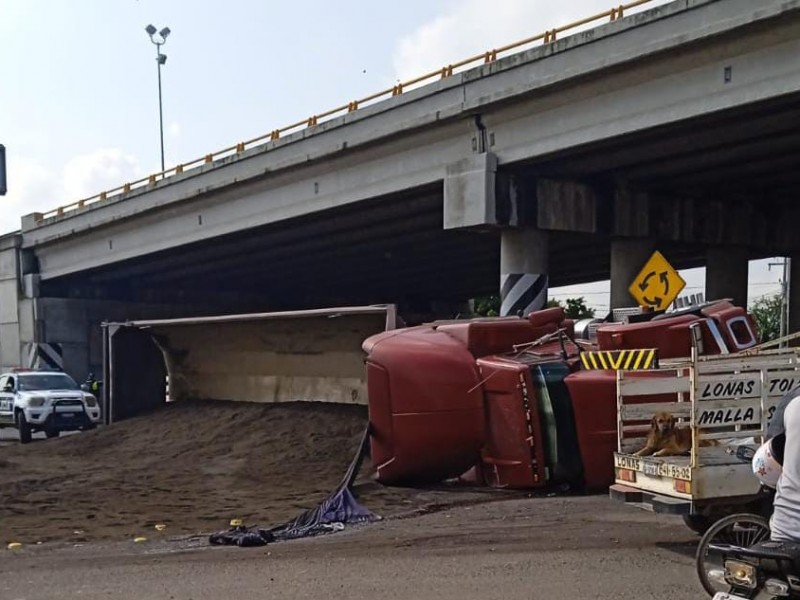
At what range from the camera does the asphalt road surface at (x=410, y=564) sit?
6.57 m

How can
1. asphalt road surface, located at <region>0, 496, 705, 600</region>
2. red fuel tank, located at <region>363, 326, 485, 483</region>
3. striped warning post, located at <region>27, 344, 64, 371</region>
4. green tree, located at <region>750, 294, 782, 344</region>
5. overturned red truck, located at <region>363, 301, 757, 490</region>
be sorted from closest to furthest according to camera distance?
1. asphalt road surface, located at <region>0, 496, 705, 600</region>
2. overturned red truck, located at <region>363, 301, 757, 490</region>
3. red fuel tank, located at <region>363, 326, 485, 483</region>
4. striped warning post, located at <region>27, 344, 64, 371</region>
5. green tree, located at <region>750, 294, 782, 344</region>

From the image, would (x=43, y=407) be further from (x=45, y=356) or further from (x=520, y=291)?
(x=45, y=356)

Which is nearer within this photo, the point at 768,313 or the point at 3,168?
the point at 3,168

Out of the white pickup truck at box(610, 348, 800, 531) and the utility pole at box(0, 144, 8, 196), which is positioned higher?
the utility pole at box(0, 144, 8, 196)

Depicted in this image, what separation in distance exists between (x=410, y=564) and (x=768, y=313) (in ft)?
254

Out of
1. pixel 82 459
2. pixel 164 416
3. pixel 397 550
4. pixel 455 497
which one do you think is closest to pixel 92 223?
pixel 164 416

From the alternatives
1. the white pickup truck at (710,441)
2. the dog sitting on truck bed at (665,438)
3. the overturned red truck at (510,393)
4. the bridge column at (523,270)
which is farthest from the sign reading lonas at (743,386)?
the bridge column at (523,270)

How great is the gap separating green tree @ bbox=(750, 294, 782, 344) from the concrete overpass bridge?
28.3 meters

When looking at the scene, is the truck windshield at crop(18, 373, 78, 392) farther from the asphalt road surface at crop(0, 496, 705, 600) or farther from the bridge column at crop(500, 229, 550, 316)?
the asphalt road surface at crop(0, 496, 705, 600)

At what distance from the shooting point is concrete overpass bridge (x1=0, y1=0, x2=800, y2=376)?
55.6 ft

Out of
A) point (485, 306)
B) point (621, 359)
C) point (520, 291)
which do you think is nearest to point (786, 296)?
point (520, 291)

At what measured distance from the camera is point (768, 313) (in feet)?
257

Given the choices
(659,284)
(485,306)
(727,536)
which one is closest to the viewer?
(727,536)

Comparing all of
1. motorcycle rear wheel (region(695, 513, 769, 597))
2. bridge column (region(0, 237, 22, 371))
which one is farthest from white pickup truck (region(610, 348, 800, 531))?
bridge column (region(0, 237, 22, 371))
